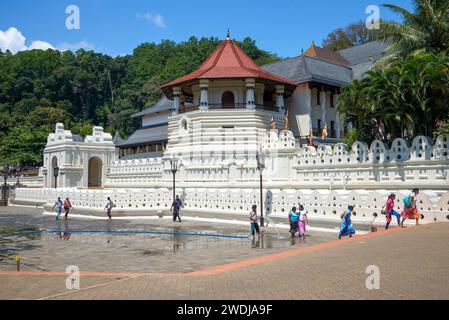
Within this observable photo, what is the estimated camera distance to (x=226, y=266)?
9727 mm

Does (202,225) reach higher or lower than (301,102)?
lower

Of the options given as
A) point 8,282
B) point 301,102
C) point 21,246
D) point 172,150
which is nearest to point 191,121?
point 172,150

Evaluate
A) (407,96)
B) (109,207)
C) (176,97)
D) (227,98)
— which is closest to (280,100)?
(227,98)

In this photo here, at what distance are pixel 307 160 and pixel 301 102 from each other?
14842 mm

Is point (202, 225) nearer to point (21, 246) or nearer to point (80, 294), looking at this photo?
point (21, 246)

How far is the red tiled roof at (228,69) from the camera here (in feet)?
113

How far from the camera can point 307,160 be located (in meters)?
25.0

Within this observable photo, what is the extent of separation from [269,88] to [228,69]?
154 inches

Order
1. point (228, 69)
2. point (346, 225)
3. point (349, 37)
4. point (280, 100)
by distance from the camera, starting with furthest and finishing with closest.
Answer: point (349, 37) → point (280, 100) → point (228, 69) → point (346, 225)

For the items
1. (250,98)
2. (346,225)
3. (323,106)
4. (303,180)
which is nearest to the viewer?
(346,225)

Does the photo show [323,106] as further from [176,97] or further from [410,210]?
[410,210]

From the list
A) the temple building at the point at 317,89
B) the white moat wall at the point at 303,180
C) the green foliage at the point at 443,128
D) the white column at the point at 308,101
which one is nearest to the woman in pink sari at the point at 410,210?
the white moat wall at the point at 303,180

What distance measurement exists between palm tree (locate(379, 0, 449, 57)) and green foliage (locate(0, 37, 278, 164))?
56.5 m

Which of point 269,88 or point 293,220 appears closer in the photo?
point 293,220
